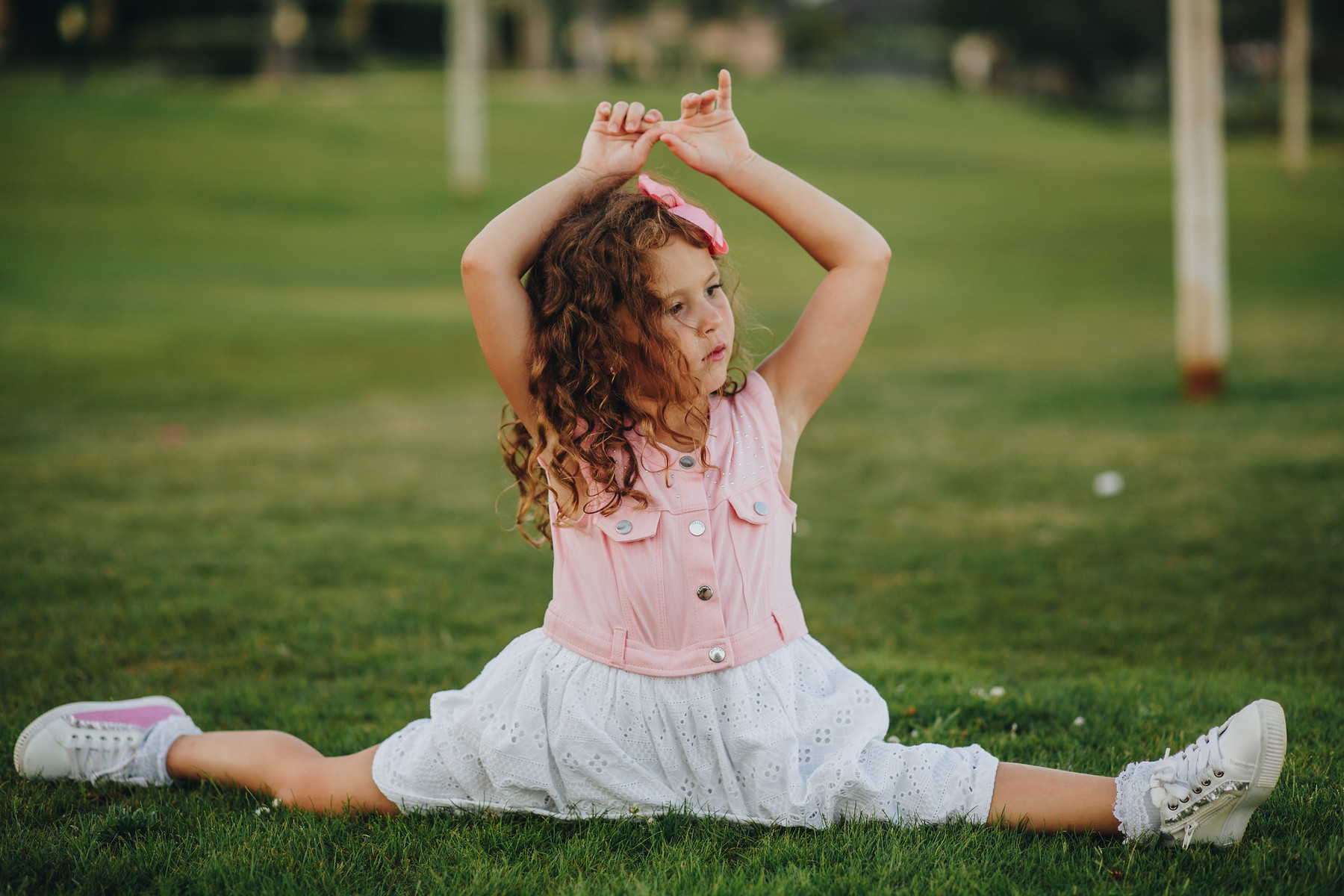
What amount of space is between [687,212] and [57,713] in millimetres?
2091

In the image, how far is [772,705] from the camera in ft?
8.63

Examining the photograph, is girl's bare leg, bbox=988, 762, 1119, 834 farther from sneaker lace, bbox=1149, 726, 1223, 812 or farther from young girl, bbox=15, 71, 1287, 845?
sneaker lace, bbox=1149, 726, 1223, 812

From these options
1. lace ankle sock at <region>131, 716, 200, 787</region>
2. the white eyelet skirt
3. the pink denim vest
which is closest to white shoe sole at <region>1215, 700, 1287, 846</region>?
the white eyelet skirt

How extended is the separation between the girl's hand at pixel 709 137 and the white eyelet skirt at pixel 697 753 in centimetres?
114

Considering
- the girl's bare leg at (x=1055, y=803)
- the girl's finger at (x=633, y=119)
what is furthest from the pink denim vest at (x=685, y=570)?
the girl's finger at (x=633, y=119)

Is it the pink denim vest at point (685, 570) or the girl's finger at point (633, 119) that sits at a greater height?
the girl's finger at point (633, 119)

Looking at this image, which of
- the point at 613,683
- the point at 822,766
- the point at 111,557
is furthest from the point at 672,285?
the point at 111,557

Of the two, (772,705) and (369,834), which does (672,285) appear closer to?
(772,705)

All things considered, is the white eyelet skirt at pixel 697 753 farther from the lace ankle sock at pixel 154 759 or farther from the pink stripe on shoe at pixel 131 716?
the pink stripe on shoe at pixel 131 716

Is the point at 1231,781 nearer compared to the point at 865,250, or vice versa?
the point at 1231,781

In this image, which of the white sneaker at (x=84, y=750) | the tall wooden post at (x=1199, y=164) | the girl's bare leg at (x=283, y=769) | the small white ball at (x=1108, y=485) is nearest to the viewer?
the girl's bare leg at (x=283, y=769)

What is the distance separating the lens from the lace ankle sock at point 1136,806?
8.19 feet

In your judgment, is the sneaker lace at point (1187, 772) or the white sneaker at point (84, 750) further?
the white sneaker at point (84, 750)

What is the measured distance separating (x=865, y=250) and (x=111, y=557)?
402 cm
